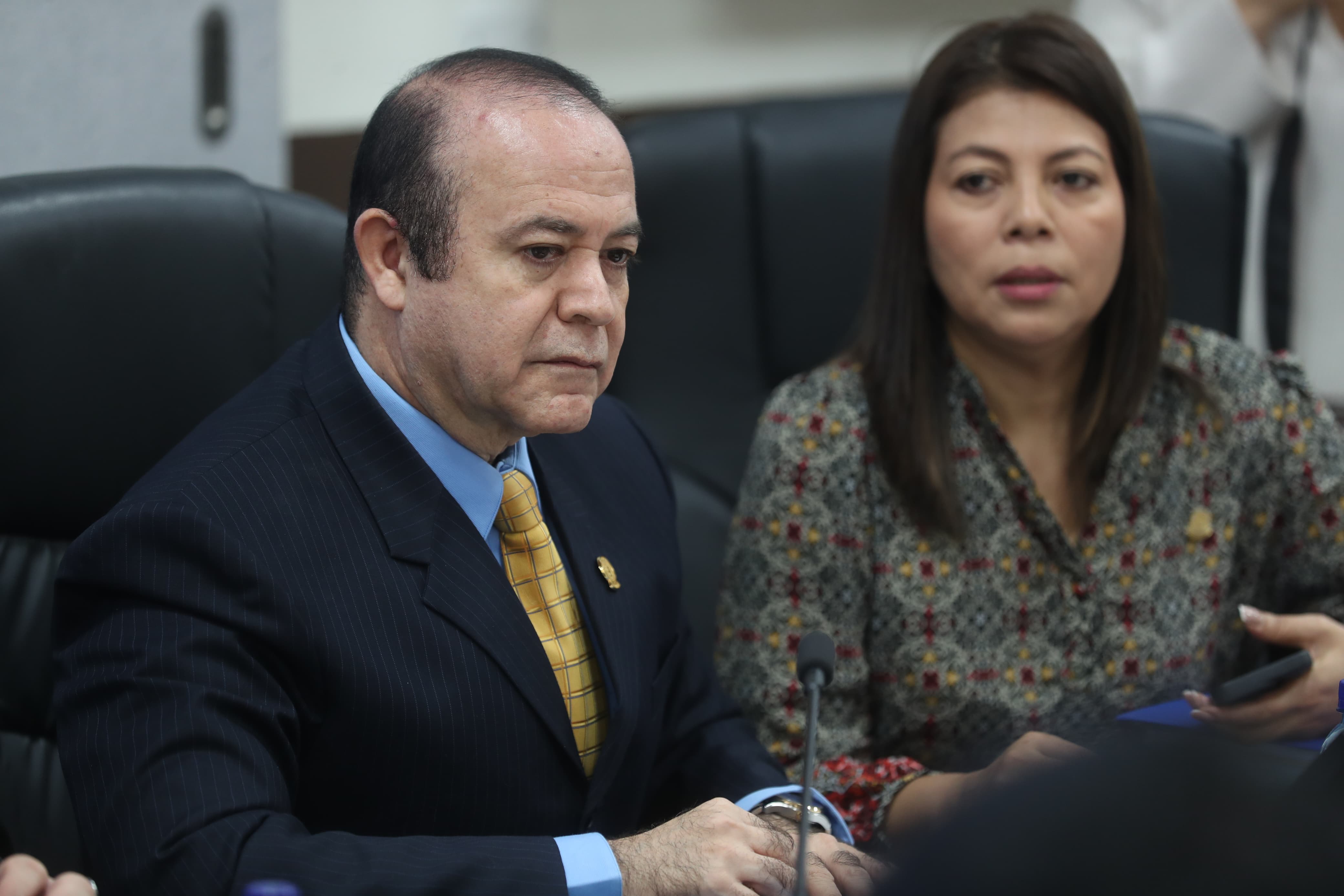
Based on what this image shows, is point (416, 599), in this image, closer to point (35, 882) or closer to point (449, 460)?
point (449, 460)

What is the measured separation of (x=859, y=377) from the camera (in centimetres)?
155

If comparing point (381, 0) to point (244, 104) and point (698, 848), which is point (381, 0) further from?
point (698, 848)

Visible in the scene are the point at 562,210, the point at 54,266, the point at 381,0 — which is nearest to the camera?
the point at 562,210

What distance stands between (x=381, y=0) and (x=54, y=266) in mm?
1734

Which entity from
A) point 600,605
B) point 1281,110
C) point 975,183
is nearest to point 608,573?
point 600,605

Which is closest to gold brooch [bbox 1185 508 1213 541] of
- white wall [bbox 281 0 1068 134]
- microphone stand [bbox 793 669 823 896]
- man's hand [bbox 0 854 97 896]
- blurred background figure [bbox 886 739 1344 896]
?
microphone stand [bbox 793 669 823 896]

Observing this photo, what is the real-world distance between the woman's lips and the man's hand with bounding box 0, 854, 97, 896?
1.05m

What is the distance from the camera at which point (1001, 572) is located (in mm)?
1490

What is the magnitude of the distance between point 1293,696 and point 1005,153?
63cm

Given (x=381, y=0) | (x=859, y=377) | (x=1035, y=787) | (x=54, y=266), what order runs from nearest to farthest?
(x=1035, y=787)
(x=54, y=266)
(x=859, y=377)
(x=381, y=0)

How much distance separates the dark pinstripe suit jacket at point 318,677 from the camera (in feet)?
2.99

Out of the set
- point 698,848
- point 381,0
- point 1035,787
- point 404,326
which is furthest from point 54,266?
point 381,0

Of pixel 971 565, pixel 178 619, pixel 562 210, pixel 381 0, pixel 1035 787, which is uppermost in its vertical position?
pixel 381 0

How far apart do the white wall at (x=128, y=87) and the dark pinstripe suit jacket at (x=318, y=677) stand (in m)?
0.91
